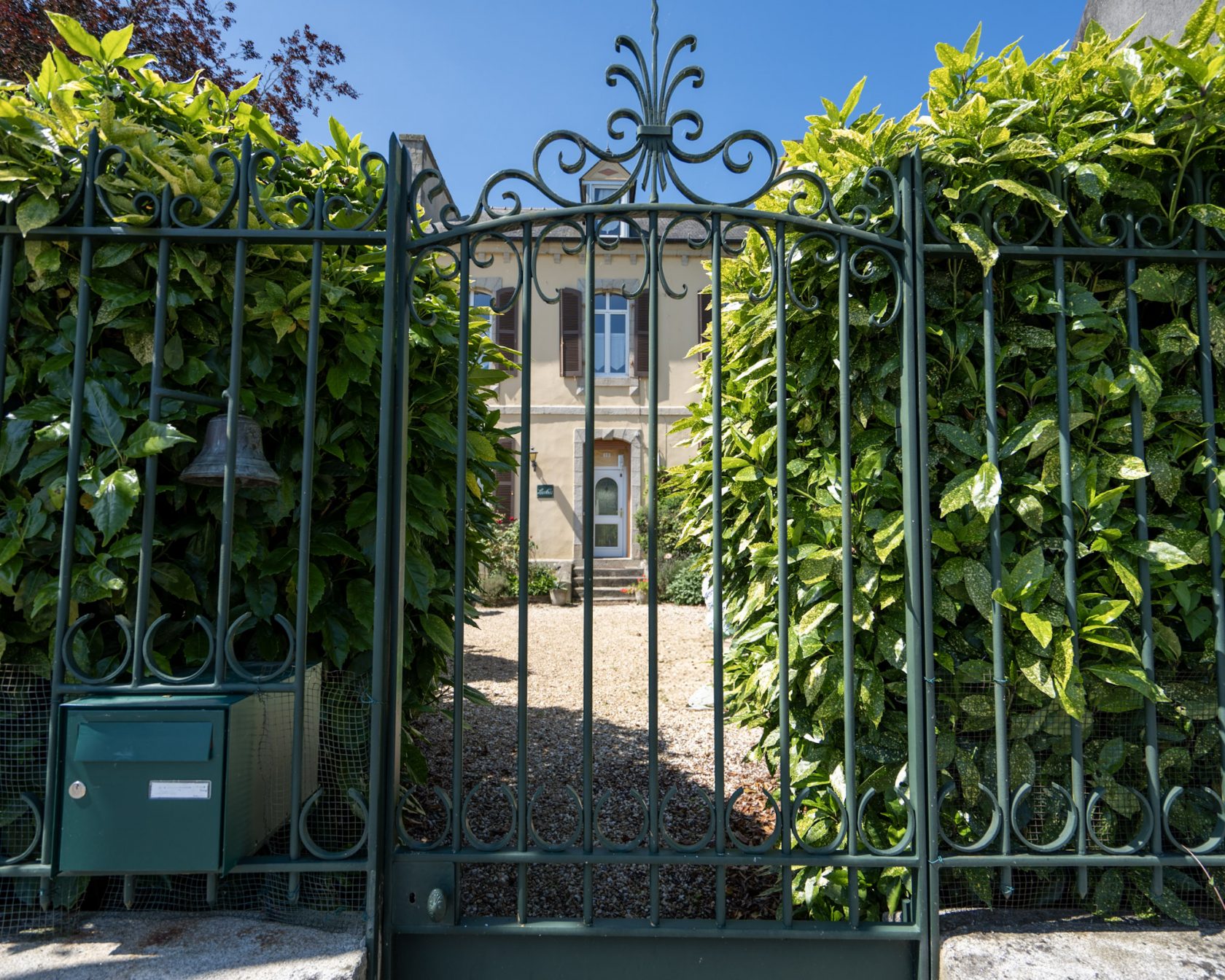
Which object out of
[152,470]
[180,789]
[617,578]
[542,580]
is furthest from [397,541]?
[617,578]

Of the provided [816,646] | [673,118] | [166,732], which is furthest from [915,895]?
[673,118]

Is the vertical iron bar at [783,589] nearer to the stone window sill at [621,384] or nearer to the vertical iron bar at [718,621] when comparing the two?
the vertical iron bar at [718,621]

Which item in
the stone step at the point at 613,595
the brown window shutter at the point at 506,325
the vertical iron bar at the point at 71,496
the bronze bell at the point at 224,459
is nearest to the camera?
the vertical iron bar at the point at 71,496

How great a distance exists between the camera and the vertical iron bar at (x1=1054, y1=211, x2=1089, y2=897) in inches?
77.6

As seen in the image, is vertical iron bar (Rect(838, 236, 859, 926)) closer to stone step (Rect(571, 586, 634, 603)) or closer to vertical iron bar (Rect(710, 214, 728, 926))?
vertical iron bar (Rect(710, 214, 728, 926))

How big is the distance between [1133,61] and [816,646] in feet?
6.13

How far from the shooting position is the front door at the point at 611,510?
12.7 m

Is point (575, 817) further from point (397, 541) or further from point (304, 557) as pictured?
point (304, 557)

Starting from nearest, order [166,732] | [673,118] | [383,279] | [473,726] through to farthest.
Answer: [166,732] → [673,118] → [383,279] → [473,726]

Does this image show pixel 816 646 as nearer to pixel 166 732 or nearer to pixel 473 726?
pixel 166 732

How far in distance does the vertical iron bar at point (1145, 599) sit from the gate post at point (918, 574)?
58 cm

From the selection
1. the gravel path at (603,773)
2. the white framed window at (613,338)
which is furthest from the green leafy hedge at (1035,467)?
the white framed window at (613,338)

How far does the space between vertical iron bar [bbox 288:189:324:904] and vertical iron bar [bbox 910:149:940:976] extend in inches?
66.0

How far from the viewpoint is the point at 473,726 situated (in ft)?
14.4
